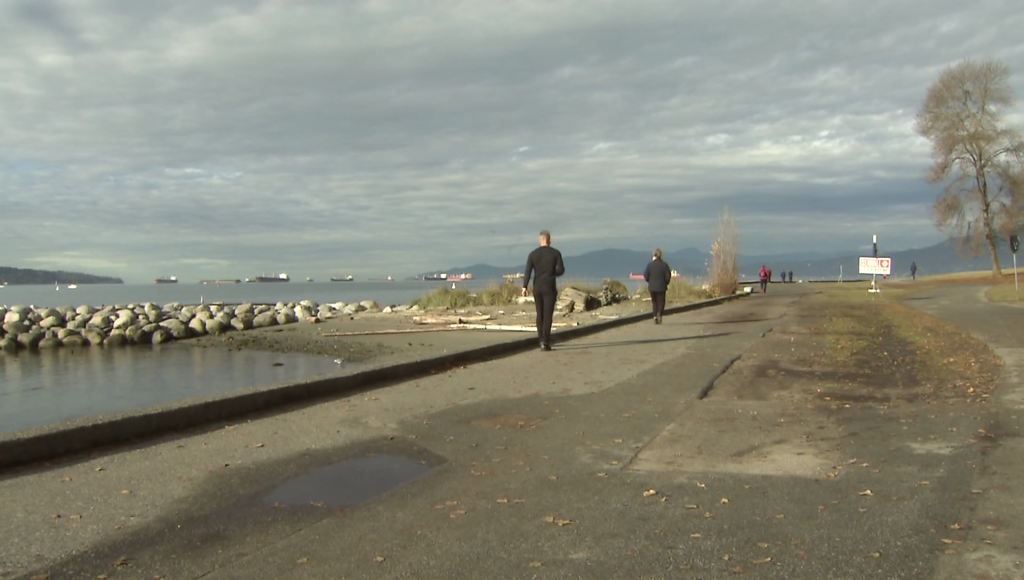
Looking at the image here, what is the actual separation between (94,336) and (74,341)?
65 cm

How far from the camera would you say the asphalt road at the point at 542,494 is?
4.03 meters

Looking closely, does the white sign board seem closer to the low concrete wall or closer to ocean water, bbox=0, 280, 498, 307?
ocean water, bbox=0, 280, 498, 307

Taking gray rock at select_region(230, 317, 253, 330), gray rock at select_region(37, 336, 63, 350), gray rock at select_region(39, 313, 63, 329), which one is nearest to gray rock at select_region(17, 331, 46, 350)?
gray rock at select_region(37, 336, 63, 350)

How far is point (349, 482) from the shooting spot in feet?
18.3

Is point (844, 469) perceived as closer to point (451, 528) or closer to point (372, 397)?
point (451, 528)

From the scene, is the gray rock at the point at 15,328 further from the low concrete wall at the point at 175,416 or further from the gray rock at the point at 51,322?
the low concrete wall at the point at 175,416

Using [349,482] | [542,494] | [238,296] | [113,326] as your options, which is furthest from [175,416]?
[238,296]

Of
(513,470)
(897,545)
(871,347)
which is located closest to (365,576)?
(513,470)

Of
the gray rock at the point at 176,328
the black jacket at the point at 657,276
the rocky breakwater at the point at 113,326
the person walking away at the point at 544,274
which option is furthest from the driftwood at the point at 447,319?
the person walking away at the point at 544,274

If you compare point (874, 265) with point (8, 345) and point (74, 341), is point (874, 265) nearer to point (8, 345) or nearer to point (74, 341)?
point (74, 341)

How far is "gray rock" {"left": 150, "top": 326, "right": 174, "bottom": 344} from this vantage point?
1063 inches

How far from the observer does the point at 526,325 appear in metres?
20.7

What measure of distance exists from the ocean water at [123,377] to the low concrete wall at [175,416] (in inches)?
36.9

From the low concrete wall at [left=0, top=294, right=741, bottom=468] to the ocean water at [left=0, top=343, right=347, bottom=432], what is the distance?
0.94 m
